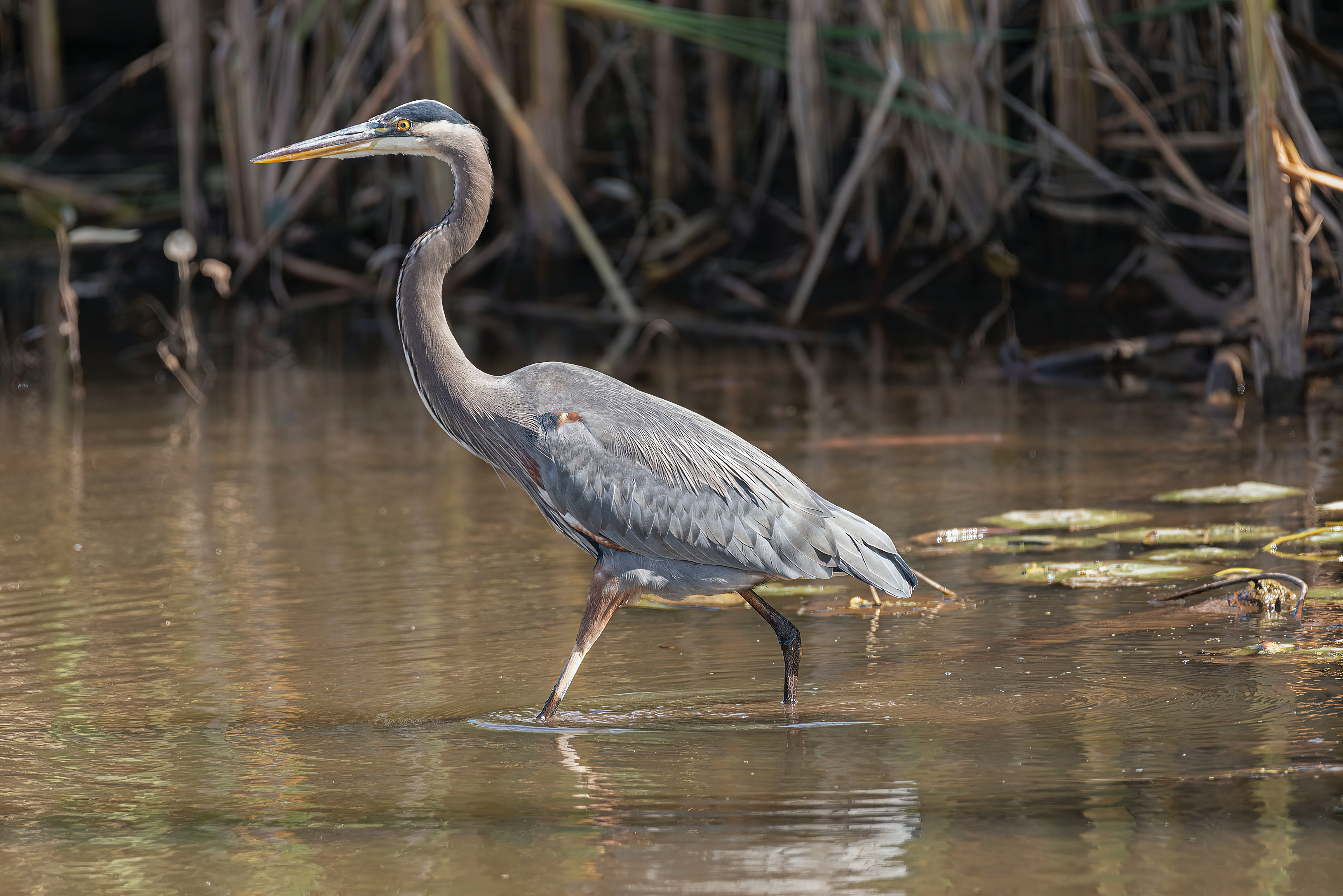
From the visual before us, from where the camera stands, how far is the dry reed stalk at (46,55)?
16.3 m

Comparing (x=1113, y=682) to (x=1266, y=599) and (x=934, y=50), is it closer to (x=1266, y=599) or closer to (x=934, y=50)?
(x=1266, y=599)

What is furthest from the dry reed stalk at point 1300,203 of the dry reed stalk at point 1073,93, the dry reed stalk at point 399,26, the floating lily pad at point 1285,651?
the dry reed stalk at point 399,26

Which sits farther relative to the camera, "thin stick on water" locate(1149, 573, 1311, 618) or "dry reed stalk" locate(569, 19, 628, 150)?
"dry reed stalk" locate(569, 19, 628, 150)

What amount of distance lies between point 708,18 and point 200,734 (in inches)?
283

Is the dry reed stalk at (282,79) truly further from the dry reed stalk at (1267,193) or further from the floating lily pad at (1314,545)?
the floating lily pad at (1314,545)

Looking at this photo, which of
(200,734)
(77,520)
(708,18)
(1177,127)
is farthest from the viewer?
(1177,127)

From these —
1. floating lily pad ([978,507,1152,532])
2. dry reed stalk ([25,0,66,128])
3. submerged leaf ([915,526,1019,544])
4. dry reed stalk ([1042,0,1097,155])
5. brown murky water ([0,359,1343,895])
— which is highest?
dry reed stalk ([25,0,66,128])

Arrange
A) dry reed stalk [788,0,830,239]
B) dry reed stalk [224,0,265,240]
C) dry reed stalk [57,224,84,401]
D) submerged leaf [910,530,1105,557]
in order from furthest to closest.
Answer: dry reed stalk [224,0,265,240] → dry reed stalk [788,0,830,239] → dry reed stalk [57,224,84,401] → submerged leaf [910,530,1105,557]

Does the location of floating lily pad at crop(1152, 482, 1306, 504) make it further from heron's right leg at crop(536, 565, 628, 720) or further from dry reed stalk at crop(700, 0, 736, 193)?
dry reed stalk at crop(700, 0, 736, 193)

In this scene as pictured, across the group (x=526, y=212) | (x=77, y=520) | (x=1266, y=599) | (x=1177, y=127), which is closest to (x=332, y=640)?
(x=77, y=520)

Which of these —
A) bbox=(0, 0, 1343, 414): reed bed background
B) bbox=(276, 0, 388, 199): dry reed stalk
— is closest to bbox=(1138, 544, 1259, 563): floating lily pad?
bbox=(0, 0, 1343, 414): reed bed background

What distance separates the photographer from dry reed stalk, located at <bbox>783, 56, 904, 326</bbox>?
10242 mm

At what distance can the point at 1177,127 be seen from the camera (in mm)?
12227

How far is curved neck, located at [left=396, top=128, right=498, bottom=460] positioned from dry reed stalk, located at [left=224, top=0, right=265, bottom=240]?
7467mm
